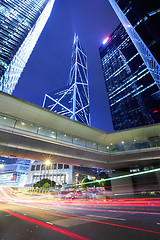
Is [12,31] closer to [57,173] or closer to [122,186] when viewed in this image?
[57,173]

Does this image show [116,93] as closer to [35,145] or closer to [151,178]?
[151,178]

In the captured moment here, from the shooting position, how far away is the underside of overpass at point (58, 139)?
1430cm

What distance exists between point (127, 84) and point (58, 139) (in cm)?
10557

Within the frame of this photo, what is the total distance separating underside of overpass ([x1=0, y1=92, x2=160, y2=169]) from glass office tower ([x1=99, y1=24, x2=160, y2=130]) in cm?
6002

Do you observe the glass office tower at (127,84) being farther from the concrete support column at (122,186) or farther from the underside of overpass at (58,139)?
the underside of overpass at (58,139)

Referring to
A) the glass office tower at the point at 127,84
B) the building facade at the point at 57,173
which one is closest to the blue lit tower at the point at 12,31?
the building facade at the point at 57,173

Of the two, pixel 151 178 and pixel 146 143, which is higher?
pixel 146 143

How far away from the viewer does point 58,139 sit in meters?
16.6

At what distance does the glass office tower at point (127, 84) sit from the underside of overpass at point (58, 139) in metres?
60.0

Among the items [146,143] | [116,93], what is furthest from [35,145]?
[116,93]

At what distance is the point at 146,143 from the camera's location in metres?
19.6

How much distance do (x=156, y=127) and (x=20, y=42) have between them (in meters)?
86.5

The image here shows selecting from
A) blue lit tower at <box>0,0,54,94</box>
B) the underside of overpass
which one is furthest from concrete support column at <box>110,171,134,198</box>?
blue lit tower at <box>0,0,54,94</box>

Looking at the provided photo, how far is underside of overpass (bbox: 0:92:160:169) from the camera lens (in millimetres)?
14297
